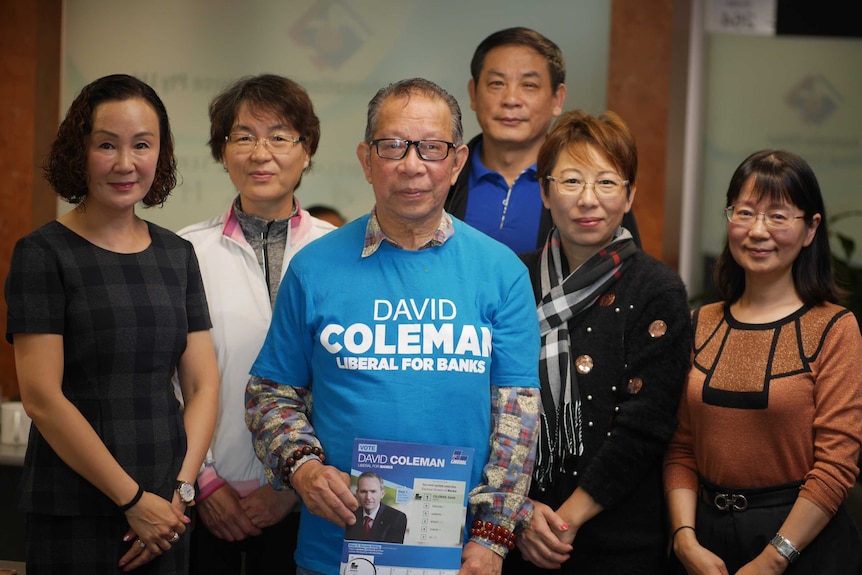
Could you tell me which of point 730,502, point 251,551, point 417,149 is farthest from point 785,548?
point 251,551

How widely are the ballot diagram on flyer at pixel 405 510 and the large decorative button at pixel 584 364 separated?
500mm

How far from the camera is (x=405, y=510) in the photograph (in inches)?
75.1

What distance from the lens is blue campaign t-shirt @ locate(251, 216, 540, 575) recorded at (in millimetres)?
1976

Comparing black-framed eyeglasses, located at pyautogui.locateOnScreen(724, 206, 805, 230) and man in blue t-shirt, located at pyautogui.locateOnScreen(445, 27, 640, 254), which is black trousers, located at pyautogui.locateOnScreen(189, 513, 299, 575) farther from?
black-framed eyeglasses, located at pyautogui.locateOnScreen(724, 206, 805, 230)

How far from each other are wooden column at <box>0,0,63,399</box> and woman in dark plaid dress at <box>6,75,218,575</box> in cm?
344

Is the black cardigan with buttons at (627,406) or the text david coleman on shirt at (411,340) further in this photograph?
the black cardigan with buttons at (627,406)

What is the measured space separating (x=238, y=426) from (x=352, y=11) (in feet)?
11.7

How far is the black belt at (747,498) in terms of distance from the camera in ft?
7.11

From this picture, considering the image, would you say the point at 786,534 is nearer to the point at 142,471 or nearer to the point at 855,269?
the point at 142,471

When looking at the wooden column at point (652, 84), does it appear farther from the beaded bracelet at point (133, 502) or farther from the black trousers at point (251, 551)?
the beaded bracelet at point (133, 502)

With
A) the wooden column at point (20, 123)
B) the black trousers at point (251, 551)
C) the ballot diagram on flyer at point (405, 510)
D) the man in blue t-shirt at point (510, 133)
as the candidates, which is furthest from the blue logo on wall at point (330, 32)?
the ballot diagram on flyer at point (405, 510)

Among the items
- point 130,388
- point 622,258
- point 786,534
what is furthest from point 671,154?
point 130,388

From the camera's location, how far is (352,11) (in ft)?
17.6

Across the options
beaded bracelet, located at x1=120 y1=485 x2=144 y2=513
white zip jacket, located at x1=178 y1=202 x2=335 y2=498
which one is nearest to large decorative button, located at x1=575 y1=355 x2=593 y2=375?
white zip jacket, located at x1=178 y1=202 x2=335 y2=498
